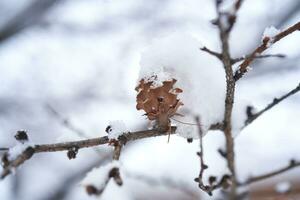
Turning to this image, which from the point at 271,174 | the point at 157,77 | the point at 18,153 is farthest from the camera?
Result: the point at 157,77

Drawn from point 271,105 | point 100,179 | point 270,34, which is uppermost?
point 270,34

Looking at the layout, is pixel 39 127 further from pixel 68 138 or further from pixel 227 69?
pixel 227 69

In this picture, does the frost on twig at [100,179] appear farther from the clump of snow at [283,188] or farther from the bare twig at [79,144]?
the clump of snow at [283,188]

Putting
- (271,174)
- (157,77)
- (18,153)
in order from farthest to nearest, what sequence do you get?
(157,77)
(18,153)
(271,174)

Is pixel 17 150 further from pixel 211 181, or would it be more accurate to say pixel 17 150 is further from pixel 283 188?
pixel 283 188

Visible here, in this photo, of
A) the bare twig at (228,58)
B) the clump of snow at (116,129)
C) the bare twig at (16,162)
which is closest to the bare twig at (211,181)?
the bare twig at (228,58)

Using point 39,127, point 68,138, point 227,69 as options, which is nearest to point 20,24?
point 39,127

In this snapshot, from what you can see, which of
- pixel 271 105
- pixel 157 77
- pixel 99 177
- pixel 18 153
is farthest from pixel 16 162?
pixel 271 105

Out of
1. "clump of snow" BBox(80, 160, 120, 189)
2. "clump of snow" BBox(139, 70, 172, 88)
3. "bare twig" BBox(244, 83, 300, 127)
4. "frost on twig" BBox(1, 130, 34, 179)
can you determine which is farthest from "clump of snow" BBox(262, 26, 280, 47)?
"frost on twig" BBox(1, 130, 34, 179)

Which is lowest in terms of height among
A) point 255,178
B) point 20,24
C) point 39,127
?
point 255,178
